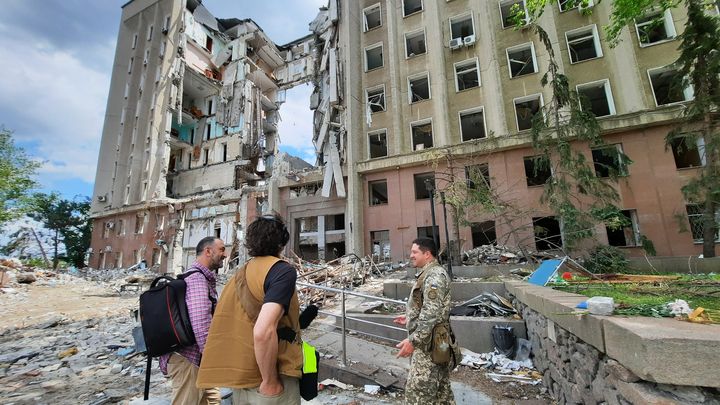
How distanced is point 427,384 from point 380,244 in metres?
14.0

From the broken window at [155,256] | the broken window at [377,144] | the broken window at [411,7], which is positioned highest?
the broken window at [411,7]

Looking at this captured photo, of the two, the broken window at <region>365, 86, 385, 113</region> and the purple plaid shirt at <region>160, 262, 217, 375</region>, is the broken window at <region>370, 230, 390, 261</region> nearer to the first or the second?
the broken window at <region>365, 86, 385, 113</region>

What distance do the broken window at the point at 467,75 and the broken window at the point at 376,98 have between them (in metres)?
4.24

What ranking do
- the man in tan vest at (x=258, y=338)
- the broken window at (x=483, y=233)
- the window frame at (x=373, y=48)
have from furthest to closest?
the window frame at (x=373, y=48)
the broken window at (x=483, y=233)
the man in tan vest at (x=258, y=338)

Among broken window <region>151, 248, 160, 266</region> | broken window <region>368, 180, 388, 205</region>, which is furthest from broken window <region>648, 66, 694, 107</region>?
broken window <region>151, 248, 160, 266</region>

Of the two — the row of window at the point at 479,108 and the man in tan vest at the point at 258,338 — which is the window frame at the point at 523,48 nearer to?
the row of window at the point at 479,108

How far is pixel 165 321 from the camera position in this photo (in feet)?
7.80

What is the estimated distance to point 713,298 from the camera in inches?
127

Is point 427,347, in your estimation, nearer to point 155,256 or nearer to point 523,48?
point 523,48

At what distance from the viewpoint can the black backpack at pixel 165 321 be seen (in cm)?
236

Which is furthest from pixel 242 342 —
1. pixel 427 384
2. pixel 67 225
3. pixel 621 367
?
pixel 67 225

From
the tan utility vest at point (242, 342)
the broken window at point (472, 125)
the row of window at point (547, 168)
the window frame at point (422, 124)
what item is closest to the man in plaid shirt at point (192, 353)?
the tan utility vest at point (242, 342)

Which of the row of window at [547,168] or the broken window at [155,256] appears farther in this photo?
the broken window at [155,256]

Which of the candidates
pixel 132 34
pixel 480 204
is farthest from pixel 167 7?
pixel 480 204
